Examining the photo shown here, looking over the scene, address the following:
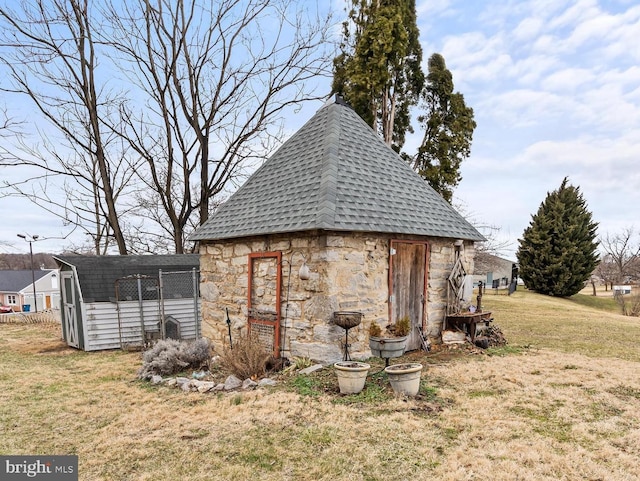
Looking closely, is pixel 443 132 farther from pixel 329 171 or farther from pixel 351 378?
pixel 351 378

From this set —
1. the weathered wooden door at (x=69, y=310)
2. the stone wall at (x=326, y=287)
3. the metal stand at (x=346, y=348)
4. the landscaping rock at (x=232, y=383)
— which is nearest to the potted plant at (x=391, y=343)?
the metal stand at (x=346, y=348)

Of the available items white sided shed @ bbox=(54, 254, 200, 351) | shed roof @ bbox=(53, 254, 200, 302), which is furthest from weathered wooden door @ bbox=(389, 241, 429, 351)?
shed roof @ bbox=(53, 254, 200, 302)

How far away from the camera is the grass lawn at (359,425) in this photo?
354 cm

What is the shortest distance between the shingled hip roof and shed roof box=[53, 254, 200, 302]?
4.66 m

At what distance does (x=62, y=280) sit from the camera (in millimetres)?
A: 12453

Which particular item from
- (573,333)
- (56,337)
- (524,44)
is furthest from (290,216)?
(56,337)

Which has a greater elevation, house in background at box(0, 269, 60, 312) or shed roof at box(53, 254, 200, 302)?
shed roof at box(53, 254, 200, 302)

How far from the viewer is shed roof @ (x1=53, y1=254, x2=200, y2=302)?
37.0 feet

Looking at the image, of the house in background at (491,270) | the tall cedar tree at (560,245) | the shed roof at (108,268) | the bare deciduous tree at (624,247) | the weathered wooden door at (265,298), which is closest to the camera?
the weathered wooden door at (265,298)

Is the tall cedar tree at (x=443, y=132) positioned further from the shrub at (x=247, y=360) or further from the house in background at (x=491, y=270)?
the house in background at (x=491, y=270)

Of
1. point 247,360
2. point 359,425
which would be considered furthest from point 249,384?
point 359,425

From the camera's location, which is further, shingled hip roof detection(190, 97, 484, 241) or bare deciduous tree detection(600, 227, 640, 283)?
bare deciduous tree detection(600, 227, 640, 283)

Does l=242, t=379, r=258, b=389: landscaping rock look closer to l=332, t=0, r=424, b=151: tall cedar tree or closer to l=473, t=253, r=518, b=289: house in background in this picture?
l=332, t=0, r=424, b=151: tall cedar tree

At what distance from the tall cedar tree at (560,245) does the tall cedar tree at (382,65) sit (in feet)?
46.8
